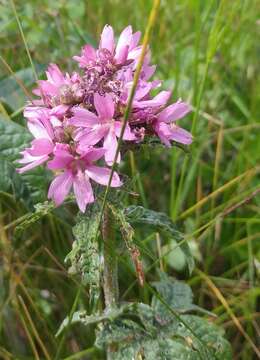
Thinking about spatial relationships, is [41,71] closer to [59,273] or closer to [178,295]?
[59,273]

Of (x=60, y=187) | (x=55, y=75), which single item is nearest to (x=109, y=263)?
(x=60, y=187)

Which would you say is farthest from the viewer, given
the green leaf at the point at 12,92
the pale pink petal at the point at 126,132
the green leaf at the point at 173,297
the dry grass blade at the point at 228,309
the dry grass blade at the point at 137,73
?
the green leaf at the point at 12,92

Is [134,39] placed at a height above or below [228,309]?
above

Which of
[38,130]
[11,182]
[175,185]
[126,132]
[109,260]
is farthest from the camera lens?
[175,185]

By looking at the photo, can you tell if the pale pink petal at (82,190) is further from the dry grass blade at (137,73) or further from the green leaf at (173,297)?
the green leaf at (173,297)

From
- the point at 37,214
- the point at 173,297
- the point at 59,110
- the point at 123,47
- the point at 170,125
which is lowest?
the point at 173,297

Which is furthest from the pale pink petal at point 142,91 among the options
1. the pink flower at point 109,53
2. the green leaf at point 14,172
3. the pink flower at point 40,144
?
the green leaf at point 14,172

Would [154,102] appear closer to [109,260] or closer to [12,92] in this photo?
[109,260]
